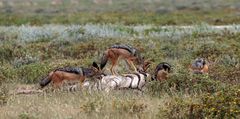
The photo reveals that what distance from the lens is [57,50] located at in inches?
709

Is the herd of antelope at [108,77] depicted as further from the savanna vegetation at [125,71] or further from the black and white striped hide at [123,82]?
the savanna vegetation at [125,71]

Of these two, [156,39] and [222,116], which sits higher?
[222,116]

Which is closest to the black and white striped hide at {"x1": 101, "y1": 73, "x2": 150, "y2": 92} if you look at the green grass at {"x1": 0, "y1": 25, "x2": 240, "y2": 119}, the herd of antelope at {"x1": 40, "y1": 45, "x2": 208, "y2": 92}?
the herd of antelope at {"x1": 40, "y1": 45, "x2": 208, "y2": 92}

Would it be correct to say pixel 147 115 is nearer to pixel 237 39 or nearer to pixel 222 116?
pixel 222 116

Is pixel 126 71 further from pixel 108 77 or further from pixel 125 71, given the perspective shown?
pixel 108 77

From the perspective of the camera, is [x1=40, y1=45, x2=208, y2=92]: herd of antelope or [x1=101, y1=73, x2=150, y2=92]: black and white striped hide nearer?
[x1=40, y1=45, x2=208, y2=92]: herd of antelope

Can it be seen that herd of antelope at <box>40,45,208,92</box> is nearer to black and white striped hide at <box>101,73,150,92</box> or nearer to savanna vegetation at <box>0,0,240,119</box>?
black and white striped hide at <box>101,73,150,92</box>

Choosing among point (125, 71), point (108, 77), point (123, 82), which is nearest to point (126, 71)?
point (125, 71)

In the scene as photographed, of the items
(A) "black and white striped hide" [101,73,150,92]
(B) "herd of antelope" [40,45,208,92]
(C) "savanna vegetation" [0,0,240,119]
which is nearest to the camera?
(C) "savanna vegetation" [0,0,240,119]

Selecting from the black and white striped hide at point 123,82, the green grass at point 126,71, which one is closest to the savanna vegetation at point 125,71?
the green grass at point 126,71

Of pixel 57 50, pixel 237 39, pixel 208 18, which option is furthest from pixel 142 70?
pixel 208 18

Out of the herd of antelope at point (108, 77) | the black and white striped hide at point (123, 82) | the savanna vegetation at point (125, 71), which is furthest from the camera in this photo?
the black and white striped hide at point (123, 82)

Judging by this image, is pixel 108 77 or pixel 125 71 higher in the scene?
pixel 108 77

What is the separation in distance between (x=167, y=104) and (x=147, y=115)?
1.26ft
